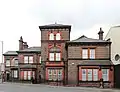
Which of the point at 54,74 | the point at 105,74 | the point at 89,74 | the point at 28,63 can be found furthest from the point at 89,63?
the point at 28,63

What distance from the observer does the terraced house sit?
49.9 metres

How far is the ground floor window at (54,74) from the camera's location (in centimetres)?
5859

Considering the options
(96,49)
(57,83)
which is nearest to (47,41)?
(57,83)

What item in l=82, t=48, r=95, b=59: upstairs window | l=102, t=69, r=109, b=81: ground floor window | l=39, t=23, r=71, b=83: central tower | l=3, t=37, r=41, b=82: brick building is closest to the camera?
l=102, t=69, r=109, b=81: ground floor window

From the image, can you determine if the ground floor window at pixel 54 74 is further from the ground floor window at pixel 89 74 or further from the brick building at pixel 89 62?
the ground floor window at pixel 89 74

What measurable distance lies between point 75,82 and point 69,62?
329 cm

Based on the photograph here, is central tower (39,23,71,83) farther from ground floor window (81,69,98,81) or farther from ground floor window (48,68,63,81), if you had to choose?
ground floor window (81,69,98,81)

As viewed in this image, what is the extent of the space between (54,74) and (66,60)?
337cm

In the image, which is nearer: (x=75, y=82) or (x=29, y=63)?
(x=75, y=82)

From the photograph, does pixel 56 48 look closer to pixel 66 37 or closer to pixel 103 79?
pixel 66 37

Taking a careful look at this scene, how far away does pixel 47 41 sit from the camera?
6053cm

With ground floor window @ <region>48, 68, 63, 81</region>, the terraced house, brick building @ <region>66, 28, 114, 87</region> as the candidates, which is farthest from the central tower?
brick building @ <region>66, 28, 114, 87</region>

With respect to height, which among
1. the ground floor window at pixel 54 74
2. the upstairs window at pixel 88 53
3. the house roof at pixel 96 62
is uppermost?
the upstairs window at pixel 88 53

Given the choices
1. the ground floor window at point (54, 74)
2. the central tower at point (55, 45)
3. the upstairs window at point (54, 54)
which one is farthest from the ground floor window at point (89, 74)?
the upstairs window at point (54, 54)
